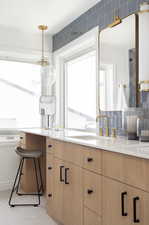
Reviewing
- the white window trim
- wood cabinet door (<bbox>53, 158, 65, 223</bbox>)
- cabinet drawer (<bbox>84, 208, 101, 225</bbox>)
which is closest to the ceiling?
the white window trim

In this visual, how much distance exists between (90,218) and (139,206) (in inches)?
24.6

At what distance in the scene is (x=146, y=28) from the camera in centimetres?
209

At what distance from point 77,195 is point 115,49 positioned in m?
1.50

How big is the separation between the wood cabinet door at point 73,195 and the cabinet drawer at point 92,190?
0.08 meters

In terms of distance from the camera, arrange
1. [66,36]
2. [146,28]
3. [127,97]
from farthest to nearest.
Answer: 1. [66,36]
2. [127,97]
3. [146,28]

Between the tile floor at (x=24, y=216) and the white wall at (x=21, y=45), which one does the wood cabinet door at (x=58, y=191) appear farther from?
the white wall at (x=21, y=45)

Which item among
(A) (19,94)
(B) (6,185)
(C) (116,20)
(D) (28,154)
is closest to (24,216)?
(D) (28,154)

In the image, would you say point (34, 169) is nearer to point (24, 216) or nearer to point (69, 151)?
point (24, 216)

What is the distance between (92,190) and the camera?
1.92m

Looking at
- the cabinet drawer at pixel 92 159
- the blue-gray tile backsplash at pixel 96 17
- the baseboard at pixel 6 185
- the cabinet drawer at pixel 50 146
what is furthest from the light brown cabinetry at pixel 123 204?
the baseboard at pixel 6 185

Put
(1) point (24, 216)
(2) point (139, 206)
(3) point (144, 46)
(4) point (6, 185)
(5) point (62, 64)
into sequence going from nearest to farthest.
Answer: (2) point (139, 206) < (3) point (144, 46) < (1) point (24, 216) < (4) point (6, 185) < (5) point (62, 64)

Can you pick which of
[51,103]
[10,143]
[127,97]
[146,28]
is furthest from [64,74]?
[146,28]

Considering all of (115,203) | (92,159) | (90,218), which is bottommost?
(90,218)

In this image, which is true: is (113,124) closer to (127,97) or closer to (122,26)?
(127,97)
